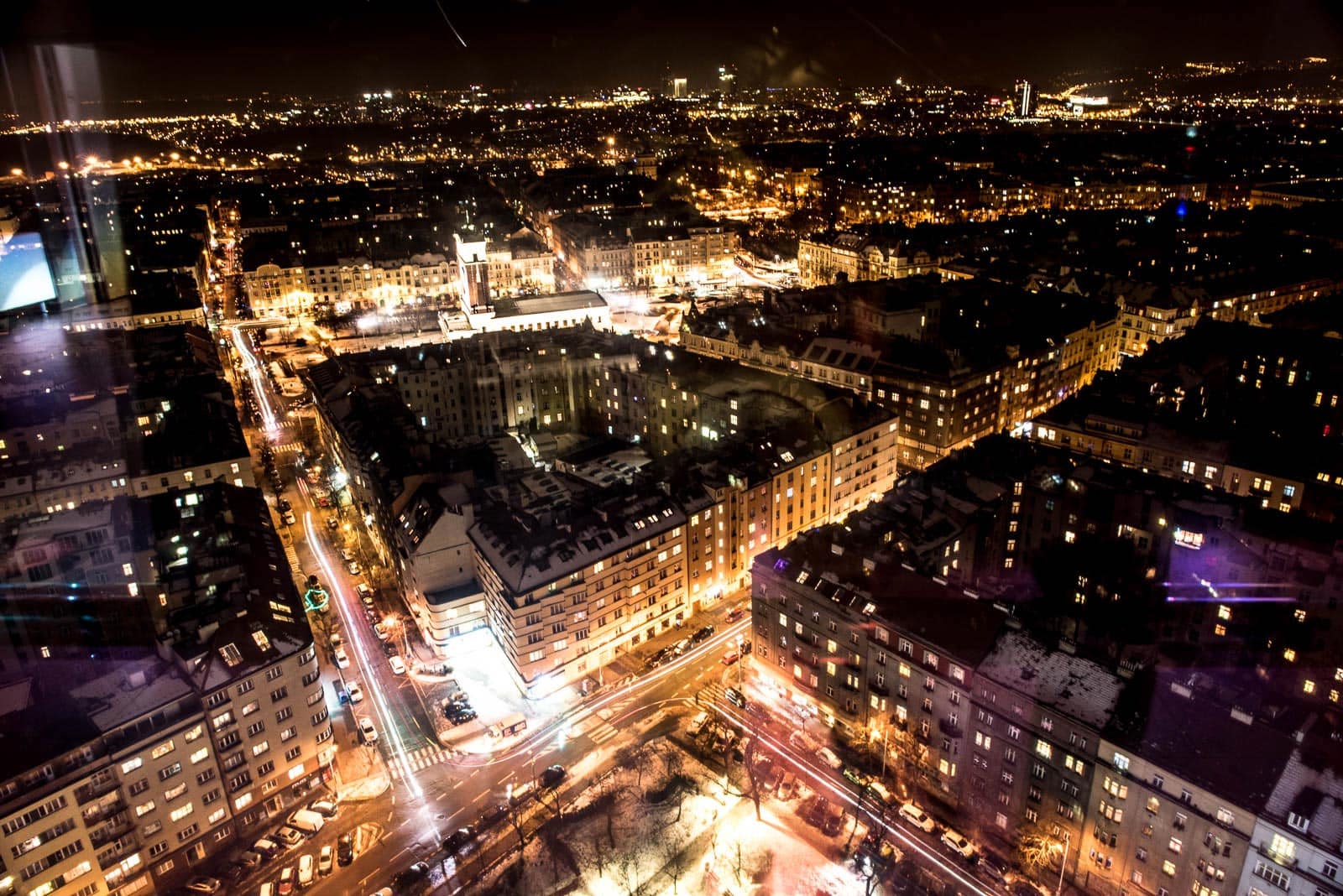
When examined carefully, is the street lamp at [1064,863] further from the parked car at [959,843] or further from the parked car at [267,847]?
the parked car at [267,847]

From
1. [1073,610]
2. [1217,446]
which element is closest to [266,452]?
[1073,610]

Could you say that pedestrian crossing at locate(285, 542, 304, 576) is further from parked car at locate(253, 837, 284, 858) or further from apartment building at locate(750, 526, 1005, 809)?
apartment building at locate(750, 526, 1005, 809)

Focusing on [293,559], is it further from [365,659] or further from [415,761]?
[415,761]

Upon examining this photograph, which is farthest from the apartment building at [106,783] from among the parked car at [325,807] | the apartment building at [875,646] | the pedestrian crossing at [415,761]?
the apartment building at [875,646]

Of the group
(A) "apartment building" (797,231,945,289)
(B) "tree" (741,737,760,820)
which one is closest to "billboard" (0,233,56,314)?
(A) "apartment building" (797,231,945,289)

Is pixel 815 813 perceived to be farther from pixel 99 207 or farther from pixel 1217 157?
pixel 1217 157
